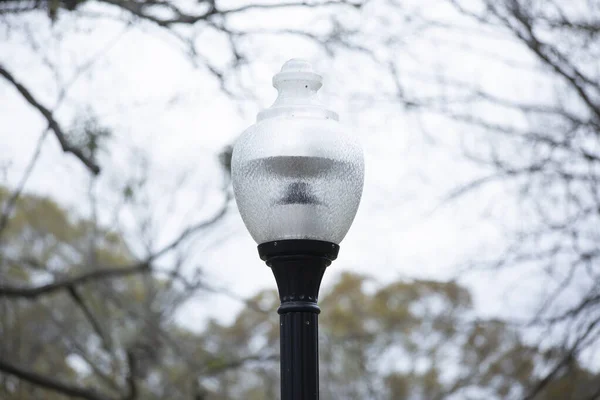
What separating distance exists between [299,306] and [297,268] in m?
0.11

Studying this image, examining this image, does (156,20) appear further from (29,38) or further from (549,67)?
(549,67)

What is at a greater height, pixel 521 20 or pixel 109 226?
pixel 109 226

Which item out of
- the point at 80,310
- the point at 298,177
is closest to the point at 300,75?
the point at 298,177

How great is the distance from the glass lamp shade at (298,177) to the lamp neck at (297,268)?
0.02 meters

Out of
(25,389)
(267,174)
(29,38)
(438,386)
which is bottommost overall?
(267,174)

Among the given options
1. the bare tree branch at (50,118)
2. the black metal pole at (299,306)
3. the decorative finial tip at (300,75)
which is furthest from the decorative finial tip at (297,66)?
the bare tree branch at (50,118)

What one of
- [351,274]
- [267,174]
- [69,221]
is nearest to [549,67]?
[267,174]

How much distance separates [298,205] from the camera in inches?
101

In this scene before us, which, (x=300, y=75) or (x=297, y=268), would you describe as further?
(x=300, y=75)

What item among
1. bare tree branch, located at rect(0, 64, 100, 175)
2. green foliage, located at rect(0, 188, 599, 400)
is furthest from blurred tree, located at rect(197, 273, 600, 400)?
bare tree branch, located at rect(0, 64, 100, 175)

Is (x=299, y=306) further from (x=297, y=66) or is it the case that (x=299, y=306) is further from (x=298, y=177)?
(x=297, y=66)

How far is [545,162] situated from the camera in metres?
7.16

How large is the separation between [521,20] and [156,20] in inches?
98.8

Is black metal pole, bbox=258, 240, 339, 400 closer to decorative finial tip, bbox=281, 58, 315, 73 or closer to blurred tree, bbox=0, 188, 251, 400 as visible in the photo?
decorative finial tip, bbox=281, 58, 315, 73
